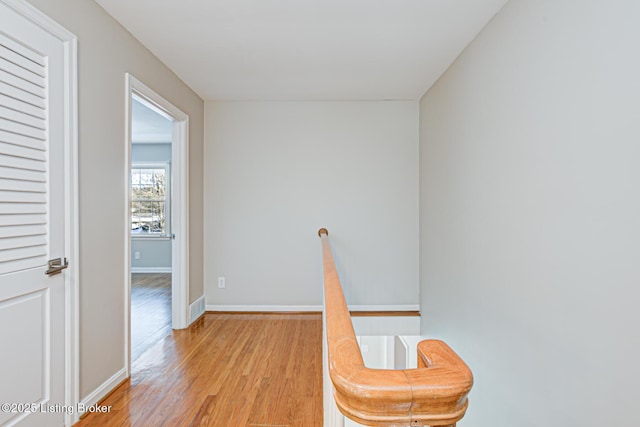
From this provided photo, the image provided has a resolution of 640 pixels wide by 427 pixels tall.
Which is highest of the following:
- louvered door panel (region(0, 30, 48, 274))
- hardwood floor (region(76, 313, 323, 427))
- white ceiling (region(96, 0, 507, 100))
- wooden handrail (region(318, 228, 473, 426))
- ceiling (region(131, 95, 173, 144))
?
ceiling (region(131, 95, 173, 144))

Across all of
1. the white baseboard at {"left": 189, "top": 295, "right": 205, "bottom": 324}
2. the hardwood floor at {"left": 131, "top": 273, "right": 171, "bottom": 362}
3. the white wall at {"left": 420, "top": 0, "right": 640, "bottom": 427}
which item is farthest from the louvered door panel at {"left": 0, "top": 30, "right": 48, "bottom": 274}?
the white wall at {"left": 420, "top": 0, "right": 640, "bottom": 427}

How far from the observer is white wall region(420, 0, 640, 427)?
1186mm

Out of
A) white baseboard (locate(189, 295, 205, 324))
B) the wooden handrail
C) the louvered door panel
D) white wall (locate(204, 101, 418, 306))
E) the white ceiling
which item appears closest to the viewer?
the wooden handrail

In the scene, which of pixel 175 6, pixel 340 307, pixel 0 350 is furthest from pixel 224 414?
pixel 175 6

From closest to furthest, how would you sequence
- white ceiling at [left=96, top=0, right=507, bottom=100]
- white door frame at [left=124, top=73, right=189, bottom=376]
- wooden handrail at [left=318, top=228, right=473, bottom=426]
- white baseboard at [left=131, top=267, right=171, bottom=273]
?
wooden handrail at [left=318, top=228, right=473, bottom=426], white ceiling at [left=96, top=0, right=507, bottom=100], white door frame at [left=124, top=73, right=189, bottom=376], white baseboard at [left=131, top=267, right=171, bottom=273]

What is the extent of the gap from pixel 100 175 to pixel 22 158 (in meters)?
0.50

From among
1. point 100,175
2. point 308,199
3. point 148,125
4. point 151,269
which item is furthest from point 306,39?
point 151,269

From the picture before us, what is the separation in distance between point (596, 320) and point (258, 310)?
3148 mm

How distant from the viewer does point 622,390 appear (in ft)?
3.88

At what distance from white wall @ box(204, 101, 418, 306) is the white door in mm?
2062

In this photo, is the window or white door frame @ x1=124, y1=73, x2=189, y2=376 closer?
white door frame @ x1=124, y1=73, x2=189, y2=376

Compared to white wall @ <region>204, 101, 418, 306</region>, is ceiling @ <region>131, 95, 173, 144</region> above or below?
above

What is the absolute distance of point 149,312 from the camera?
12.4 feet

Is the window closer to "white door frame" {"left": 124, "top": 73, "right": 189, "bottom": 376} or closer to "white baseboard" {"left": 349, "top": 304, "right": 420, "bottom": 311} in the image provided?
"white door frame" {"left": 124, "top": 73, "right": 189, "bottom": 376}
